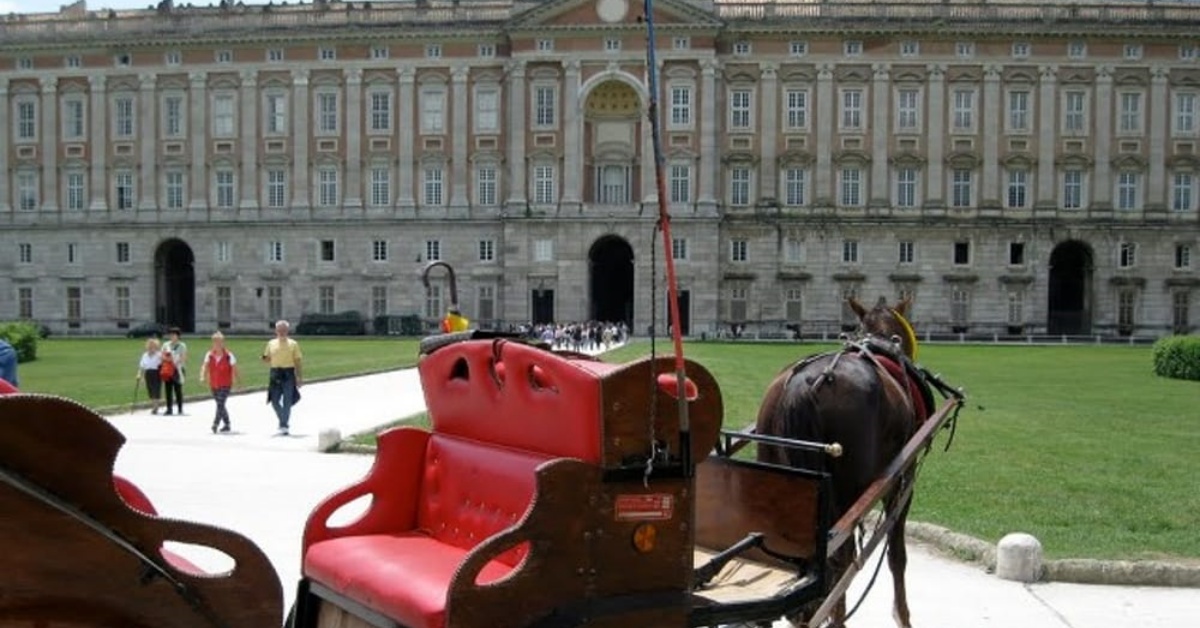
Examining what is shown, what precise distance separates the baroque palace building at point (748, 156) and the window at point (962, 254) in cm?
13

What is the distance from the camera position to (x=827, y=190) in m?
63.1

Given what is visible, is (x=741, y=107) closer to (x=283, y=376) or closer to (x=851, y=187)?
(x=851, y=187)

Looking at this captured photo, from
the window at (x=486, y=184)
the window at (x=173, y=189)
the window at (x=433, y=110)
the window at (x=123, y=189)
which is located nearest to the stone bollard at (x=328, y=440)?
the window at (x=486, y=184)

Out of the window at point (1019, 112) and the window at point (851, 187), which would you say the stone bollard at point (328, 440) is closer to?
the window at point (851, 187)

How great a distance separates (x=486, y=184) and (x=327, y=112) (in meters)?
10.4

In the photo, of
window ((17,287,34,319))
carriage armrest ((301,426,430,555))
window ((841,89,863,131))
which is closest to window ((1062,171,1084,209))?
window ((841,89,863,131))

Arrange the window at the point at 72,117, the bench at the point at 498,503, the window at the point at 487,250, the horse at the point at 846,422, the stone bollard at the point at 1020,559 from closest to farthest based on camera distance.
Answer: the bench at the point at 498,503
the horse at the point at 846,422
the stone bollard at the point at 1020,559
the window at the point at 487,250
the window at the point at 72,117

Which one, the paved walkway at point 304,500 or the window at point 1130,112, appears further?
the window at point 1130,112

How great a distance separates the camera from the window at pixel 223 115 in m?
65.8

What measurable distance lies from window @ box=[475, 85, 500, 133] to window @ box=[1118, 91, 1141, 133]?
1396 inches

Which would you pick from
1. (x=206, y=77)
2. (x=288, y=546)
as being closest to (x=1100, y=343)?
(x=206, y=77)

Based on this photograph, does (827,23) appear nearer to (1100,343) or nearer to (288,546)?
(1100,343)

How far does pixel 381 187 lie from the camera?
64.9 m

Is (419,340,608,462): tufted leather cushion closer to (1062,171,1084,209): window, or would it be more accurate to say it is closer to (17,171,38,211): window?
(1062,171,1084,209): window
